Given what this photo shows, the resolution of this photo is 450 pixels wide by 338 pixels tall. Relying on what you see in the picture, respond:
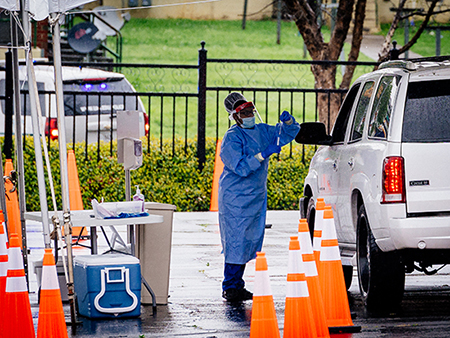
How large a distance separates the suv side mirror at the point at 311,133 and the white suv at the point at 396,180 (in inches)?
15.9

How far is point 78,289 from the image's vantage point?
23.2ft

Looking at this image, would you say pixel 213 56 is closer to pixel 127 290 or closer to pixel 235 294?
pixel 235 294

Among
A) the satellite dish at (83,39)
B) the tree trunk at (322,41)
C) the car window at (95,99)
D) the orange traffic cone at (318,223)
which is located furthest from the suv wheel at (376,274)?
the satellite dish at (83,39)

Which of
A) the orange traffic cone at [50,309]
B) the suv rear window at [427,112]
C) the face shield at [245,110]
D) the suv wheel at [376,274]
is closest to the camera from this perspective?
the orange traffic cone at [50,309]

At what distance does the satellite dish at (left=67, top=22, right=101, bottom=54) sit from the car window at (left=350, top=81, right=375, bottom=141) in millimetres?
15415

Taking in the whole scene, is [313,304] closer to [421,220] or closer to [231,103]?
[421,220]

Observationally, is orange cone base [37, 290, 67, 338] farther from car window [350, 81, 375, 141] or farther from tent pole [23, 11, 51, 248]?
car window [350, 81, 375, 141]

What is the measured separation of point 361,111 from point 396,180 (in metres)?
1.45

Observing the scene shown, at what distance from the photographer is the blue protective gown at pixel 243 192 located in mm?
7582

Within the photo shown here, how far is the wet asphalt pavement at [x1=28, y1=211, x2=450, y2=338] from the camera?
6324mm

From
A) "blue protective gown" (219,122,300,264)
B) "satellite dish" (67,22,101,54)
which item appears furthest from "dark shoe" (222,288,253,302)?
"satellite dish" (67,22,101,54)

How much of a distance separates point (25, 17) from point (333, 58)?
10.1 meters

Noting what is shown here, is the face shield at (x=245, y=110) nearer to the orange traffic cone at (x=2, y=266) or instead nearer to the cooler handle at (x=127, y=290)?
the cooler handle at (x=127, y=290)

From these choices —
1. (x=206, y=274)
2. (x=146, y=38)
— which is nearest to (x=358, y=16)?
(x=206, y=274)
